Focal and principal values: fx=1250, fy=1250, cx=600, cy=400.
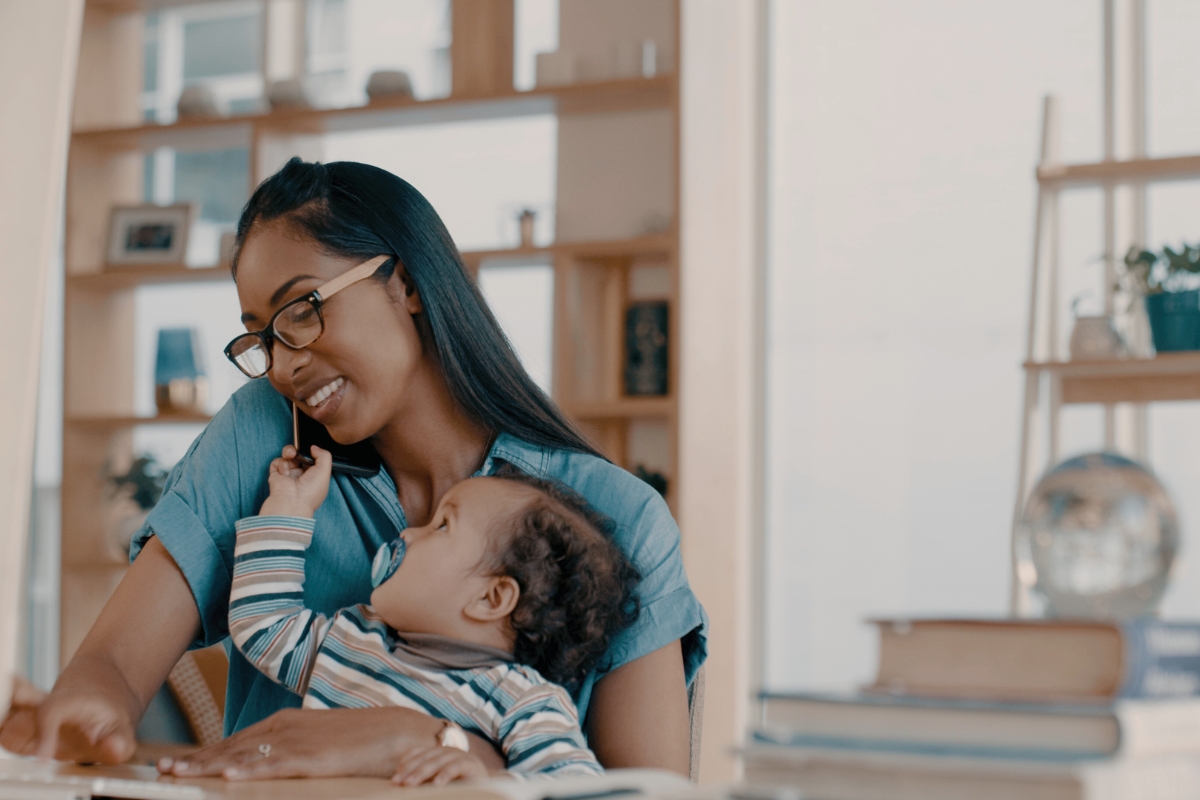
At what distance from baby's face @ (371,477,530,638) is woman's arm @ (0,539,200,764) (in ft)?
0.85

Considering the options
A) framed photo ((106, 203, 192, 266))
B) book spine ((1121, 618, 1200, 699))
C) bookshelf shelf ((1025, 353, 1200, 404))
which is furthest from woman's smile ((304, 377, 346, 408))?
framed photo ((106, 203, 192, 266))

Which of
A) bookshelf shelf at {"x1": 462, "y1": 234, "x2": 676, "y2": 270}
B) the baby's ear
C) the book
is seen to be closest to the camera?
the book

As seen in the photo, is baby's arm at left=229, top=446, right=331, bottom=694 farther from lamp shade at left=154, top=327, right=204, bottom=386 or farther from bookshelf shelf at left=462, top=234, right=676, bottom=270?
lamp shade at left=154, top=327, right=204, bottom=386

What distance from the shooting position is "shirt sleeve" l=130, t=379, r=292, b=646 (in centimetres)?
135

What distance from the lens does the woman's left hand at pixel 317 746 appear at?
3.11ft

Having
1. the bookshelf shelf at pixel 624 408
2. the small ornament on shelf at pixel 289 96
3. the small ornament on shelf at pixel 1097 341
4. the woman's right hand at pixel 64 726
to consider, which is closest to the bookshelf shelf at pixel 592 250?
the bookshelf shelf at pixel 624 408

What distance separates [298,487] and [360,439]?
0.09 meters

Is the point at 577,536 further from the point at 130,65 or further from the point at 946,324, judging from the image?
the point at 130,65

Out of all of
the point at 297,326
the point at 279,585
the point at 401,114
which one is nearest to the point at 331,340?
the point at 297,326

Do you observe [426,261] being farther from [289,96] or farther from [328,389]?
[289,96]

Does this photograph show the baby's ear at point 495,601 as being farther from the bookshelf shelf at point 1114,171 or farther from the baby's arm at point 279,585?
the bookshelf shelf at point 1114,171

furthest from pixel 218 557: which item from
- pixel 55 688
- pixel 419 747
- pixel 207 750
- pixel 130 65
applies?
pixel 130 65

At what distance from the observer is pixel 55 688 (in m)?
1.19

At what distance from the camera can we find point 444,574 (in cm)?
116
